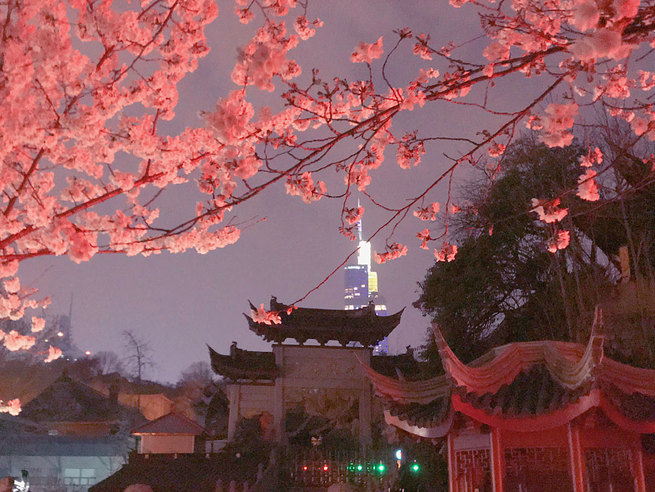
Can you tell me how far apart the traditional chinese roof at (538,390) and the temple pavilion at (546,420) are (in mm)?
10

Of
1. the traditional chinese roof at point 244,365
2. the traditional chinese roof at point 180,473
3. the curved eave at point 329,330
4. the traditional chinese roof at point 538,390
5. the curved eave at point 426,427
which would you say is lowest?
the traditional chinese roof at point 180,473

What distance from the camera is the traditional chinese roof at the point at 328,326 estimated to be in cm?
1914

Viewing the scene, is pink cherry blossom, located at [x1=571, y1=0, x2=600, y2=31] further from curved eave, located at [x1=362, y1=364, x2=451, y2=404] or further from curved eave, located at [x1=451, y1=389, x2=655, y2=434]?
curved eave, located at [x1=362, y1=364, x2=451, y2=404]

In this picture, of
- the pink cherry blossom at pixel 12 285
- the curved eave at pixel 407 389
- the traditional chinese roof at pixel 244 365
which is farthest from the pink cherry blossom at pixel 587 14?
the traditional chinese roof at pixel 244 365

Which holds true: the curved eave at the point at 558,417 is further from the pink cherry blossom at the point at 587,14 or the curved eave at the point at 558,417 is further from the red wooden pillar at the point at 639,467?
the pink cherry blossom at the point at 587,14

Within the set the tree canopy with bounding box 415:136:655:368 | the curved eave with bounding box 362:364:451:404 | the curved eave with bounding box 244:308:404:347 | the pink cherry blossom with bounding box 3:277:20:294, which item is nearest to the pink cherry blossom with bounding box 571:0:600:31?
the curved eave with bounding box 362:364:451:404

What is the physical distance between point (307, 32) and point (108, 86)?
5.51 ft

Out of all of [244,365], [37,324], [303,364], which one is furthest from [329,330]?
[37,324]

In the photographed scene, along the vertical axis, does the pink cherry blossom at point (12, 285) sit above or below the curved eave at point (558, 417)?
above

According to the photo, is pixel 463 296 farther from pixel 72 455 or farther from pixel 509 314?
pixel 72 455

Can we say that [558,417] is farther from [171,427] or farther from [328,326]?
[171,427]

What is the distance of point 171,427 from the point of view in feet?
57.1

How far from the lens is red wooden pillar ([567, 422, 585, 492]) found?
225 inches

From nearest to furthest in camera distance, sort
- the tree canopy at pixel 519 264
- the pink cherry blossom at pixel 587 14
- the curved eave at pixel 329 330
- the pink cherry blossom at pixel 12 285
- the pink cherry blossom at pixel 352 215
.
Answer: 1. the pink cherry blossom at pixel 587 14
2. the pink cherry blossom at pixel 352 215
3. the pink cherry blossom at pixel 12 285
4. the tree canopy at pixel 519 264
5. the curved eave at pixel 329 330
